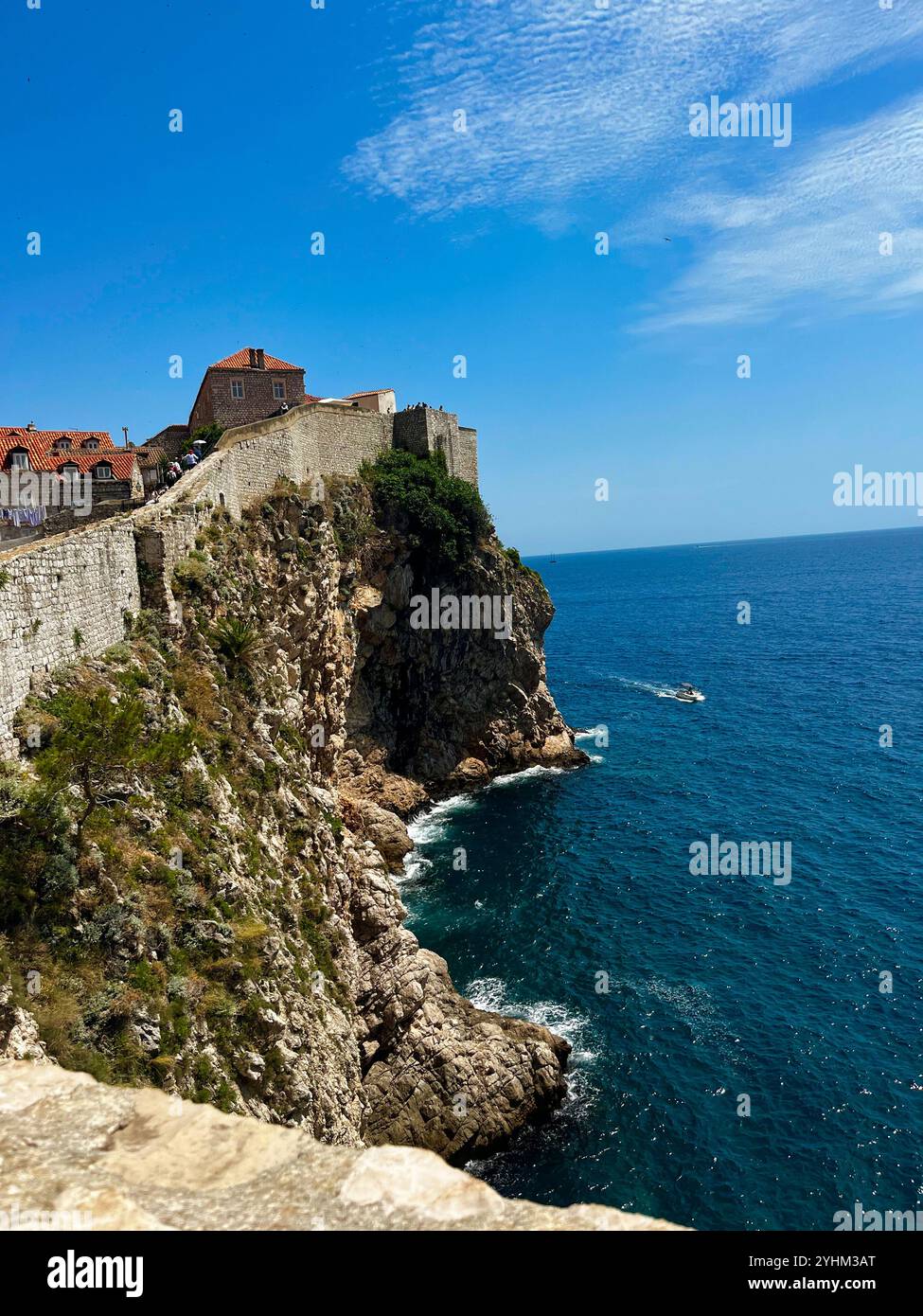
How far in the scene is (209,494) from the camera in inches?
1005

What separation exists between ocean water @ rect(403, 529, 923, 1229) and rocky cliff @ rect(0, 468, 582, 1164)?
2919 millimetres

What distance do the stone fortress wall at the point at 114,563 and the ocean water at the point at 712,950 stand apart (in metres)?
17.9

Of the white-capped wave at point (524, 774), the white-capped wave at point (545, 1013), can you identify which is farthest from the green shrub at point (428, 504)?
the white-capped wave at point (545, 1013)

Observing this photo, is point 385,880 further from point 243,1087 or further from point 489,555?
point 489,555

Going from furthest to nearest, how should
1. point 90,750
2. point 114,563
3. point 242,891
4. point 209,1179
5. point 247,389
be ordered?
point 247,389
point 114,563
point 242,891
point 90,750
point 209,1179

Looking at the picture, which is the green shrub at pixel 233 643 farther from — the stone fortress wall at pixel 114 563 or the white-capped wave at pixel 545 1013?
the white-capped wave at pixel 545 1013

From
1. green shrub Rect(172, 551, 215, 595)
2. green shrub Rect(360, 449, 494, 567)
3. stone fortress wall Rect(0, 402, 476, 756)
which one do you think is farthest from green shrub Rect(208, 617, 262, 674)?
green shrub Rect(360, 449, 494, 567)

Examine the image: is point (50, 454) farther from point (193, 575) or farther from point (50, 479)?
point (193, 575)

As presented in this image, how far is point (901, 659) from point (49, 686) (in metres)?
80.8

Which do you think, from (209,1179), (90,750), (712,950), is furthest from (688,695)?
(209,1179)

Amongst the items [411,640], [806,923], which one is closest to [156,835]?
[806,923]

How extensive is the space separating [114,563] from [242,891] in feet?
26.3

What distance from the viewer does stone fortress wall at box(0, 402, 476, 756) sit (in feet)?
43.0

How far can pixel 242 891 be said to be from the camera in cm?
1552
